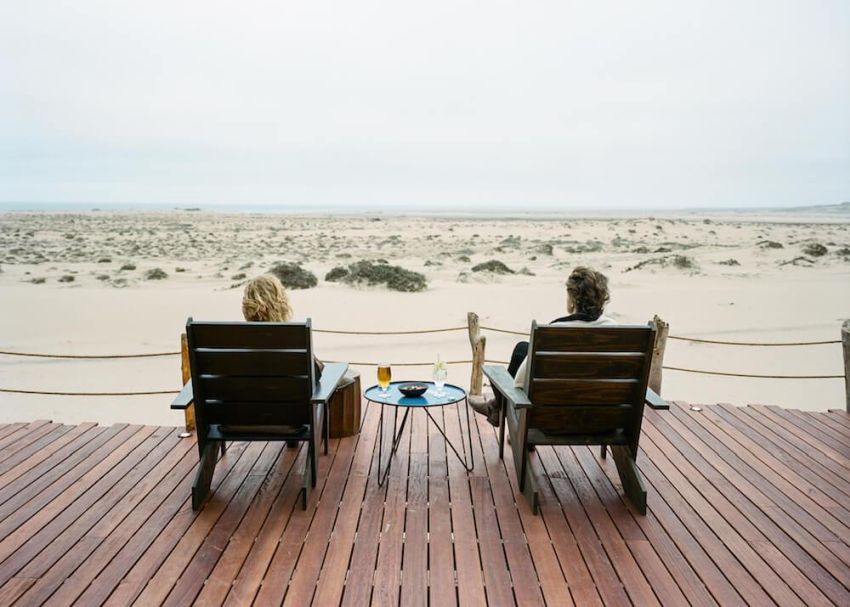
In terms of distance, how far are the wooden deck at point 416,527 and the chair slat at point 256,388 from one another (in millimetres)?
605

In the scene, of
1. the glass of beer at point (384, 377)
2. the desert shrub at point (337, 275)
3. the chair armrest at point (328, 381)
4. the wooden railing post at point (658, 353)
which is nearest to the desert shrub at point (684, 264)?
the desert shrub at point (337, 275)

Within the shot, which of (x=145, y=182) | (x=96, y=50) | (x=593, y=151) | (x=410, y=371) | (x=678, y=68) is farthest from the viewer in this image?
(x=145, y=182)

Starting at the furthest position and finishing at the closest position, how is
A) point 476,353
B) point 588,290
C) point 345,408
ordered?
point 476,353 < point 345,408 < point 588,290

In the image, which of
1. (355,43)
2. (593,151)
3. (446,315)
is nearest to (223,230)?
(355,43)

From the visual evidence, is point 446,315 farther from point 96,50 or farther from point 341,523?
point 96,50

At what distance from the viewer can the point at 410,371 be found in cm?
927

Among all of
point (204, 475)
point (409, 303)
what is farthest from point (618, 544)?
point (409, 303)

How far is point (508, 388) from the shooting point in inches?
133

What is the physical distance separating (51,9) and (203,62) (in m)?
21.7

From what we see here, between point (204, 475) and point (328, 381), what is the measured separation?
852 mm

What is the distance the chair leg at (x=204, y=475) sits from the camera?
3.21m

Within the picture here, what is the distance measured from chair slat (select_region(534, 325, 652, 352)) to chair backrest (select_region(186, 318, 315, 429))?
123 cm

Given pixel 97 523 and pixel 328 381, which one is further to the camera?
pixel 328 381

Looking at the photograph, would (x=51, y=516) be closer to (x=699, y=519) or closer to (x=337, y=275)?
(x=699, y=519)
